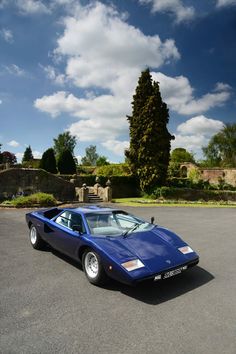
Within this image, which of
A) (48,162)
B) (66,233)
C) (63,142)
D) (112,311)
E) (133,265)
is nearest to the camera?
(112,311)

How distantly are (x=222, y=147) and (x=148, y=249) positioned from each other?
78.9 m

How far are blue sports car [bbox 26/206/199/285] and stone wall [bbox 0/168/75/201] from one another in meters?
17.1

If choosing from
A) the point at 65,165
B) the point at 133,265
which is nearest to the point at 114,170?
the point at 65,165

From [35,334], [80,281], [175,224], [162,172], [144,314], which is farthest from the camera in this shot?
[162,172]

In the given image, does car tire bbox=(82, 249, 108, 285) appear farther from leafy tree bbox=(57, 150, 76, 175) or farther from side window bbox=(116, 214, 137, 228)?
leafy tree bbox=(57, 150, 76, 175)

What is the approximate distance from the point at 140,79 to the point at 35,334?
30.5 m

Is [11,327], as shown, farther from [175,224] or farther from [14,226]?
[175,224]

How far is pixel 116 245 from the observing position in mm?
5387

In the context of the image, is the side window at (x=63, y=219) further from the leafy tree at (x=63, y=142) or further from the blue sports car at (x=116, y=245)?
the leafy tree at (x=63, y=142)

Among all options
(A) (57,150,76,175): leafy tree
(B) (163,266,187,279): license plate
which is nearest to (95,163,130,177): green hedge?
(A) (57,150,76,175): leafy tree

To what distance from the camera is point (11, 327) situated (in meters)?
3.97

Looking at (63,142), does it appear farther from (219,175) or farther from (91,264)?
(91,264)

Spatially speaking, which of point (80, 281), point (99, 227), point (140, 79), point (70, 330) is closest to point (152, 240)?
point (99, 227)

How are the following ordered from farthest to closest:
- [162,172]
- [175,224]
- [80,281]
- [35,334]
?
1. [162,172]
2. [175,224]
3. [80,281]
4. [35,334]
